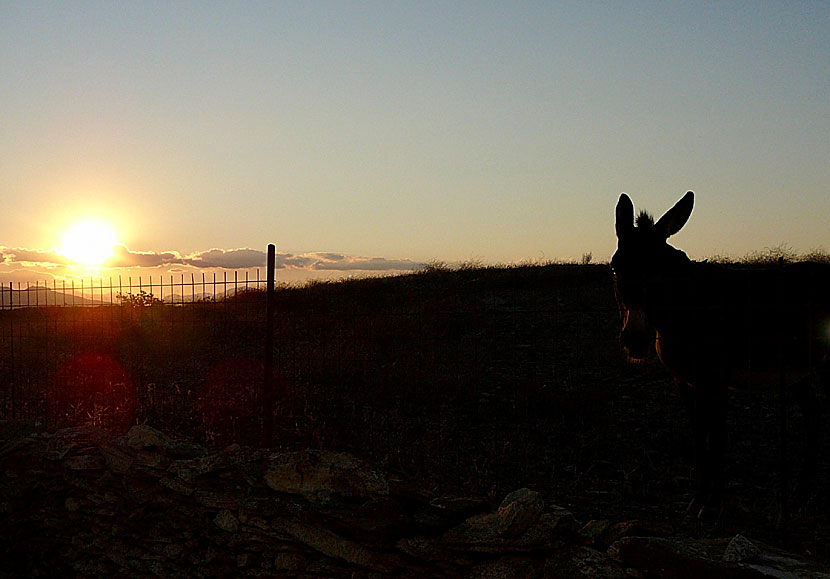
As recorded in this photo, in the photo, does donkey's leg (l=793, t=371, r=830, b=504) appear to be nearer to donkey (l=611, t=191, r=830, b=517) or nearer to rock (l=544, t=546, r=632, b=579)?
donkey (l=611, t=191, r=830, b=517)

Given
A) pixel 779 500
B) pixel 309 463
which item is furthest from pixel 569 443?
pixel 309 463

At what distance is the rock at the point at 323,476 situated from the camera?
5.30 metres

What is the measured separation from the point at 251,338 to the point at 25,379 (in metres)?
4.39

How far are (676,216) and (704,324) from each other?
3.26ft

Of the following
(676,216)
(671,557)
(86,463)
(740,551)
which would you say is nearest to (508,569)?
(671,557)

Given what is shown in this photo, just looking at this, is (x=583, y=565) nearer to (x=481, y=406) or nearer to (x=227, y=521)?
(x=227, y=521)

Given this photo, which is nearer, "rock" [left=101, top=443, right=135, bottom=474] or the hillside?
"rock" [left=101, top=443, right=135, bottom=474]

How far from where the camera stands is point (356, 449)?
8430 mm

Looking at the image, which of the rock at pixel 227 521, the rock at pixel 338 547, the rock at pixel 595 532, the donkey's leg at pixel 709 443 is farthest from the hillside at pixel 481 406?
the rock at pixel 227 521

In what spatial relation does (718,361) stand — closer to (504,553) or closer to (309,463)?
(504,553)

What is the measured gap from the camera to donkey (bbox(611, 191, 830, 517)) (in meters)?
6.11

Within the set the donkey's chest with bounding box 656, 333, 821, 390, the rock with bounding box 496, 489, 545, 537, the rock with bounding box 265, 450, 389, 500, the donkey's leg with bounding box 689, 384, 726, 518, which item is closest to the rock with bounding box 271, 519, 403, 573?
the rock with bounding box 265, 450, 389, 500

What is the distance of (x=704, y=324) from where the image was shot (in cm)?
644

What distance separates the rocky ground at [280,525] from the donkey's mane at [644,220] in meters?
2.39
